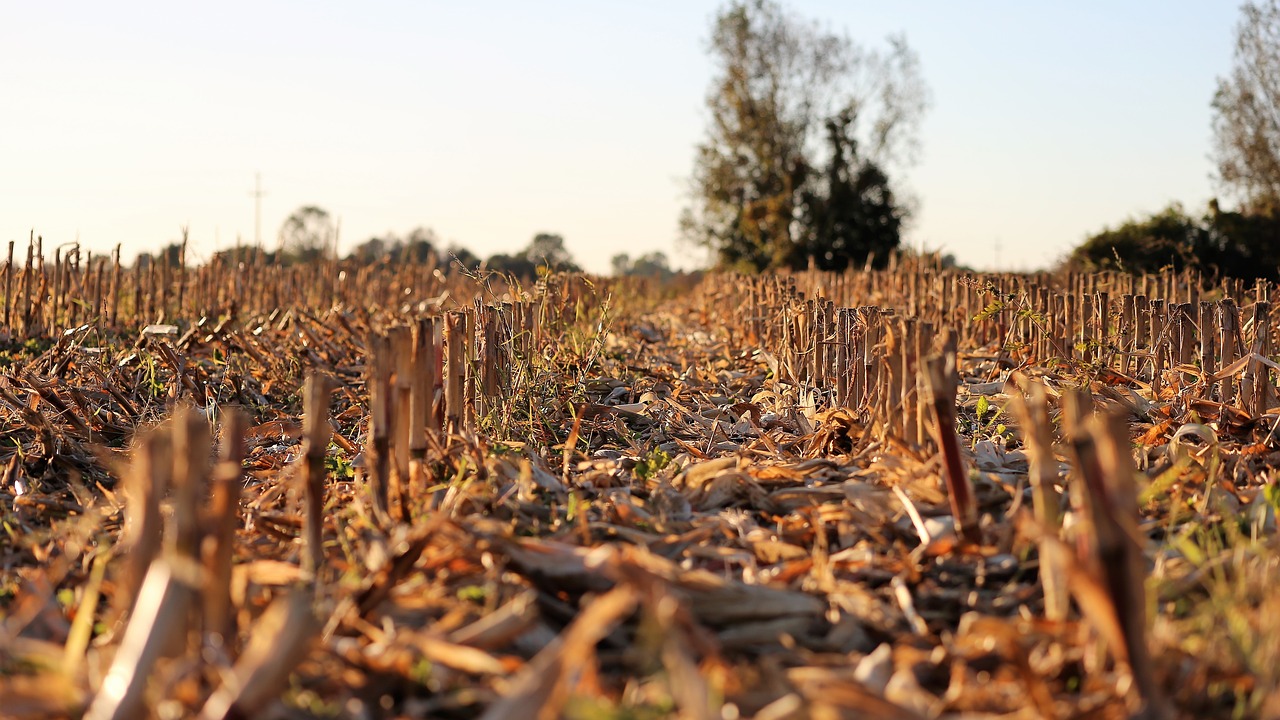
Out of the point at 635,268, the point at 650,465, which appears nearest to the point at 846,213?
the point at 635,268

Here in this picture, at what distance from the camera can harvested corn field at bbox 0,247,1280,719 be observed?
1976mm

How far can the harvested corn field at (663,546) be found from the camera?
1976 millimetres

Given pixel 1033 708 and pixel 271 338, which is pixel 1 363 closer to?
pixel 271 338

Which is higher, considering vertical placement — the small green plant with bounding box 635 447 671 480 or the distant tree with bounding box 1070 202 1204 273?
the distant tree with bounding box 1070 202 1204 273

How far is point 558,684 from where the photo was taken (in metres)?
1.85

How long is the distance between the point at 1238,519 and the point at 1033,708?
154cm

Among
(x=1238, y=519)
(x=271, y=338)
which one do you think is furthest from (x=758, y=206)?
(x=1238, y=519)

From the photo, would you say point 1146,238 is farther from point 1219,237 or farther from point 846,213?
point 846,213

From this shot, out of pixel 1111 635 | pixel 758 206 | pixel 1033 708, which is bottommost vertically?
pixel 1033 708

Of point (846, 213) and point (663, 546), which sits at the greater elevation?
point (846, 213)

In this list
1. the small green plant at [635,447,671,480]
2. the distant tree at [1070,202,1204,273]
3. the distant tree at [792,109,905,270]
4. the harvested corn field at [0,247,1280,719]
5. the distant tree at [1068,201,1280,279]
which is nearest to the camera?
the harvested corn field at [0,247,1280,719]

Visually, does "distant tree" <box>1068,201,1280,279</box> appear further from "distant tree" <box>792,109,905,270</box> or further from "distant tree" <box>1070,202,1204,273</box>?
"distant tree" <box>792,109,905,270</box>

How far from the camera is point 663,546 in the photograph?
10.1ft

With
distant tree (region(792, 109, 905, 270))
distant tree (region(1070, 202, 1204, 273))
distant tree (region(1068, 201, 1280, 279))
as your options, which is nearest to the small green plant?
distant tree (region(1070, 202, 1204, 273))
